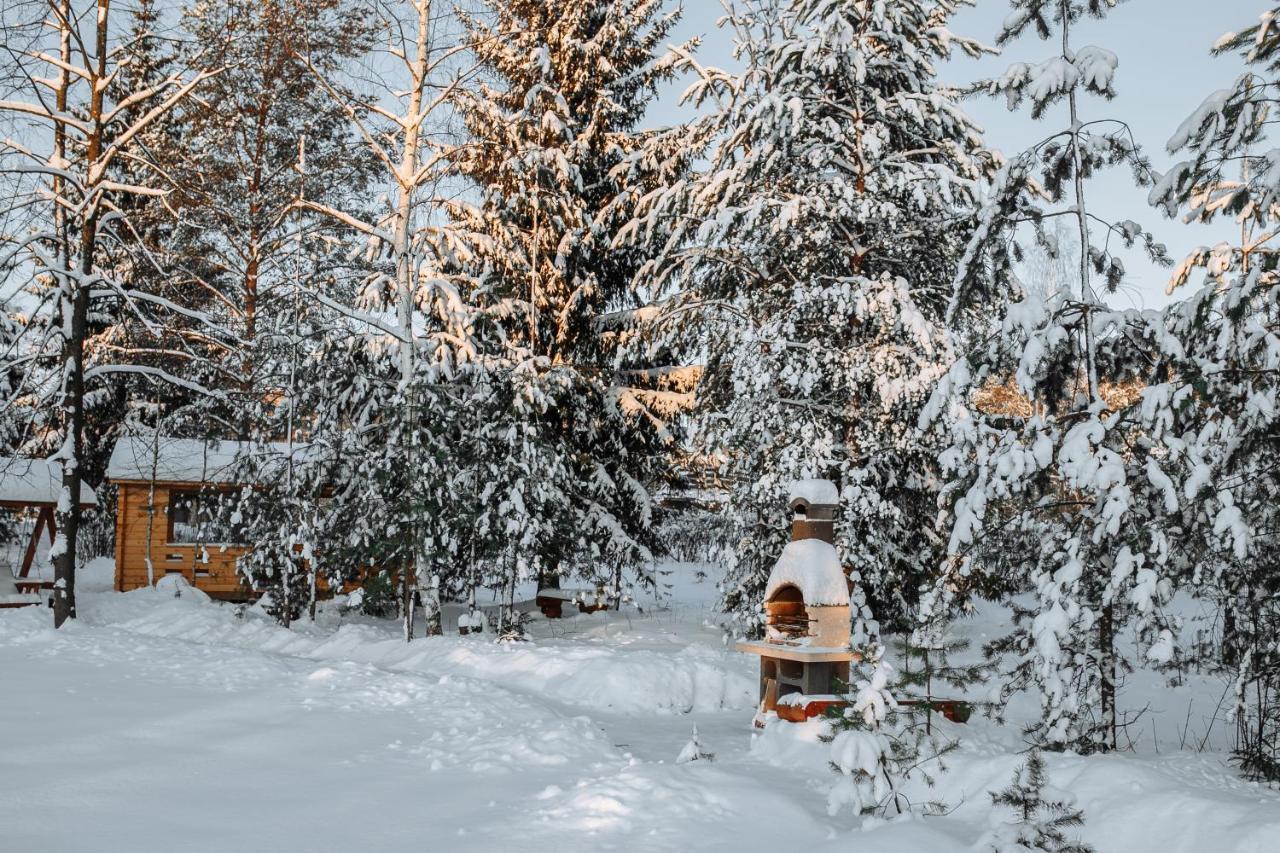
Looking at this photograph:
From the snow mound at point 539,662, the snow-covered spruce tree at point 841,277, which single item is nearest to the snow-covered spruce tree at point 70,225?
the snow mound at point 539,662

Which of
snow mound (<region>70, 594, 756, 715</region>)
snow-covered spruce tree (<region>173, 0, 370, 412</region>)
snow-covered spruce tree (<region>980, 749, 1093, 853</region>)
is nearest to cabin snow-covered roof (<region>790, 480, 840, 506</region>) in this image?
snow mound (<region>70, 594, 756, 715</region>)

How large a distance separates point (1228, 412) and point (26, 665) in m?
11.6

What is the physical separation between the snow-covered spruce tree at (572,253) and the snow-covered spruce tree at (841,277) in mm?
3035

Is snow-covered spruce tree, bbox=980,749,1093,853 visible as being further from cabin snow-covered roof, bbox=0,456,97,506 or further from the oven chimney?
cabin snow-covered roof, bbox=0,456,97,506

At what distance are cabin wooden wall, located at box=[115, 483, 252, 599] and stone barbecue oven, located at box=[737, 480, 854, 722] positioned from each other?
1476cm

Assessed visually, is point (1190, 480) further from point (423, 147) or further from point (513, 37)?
point (513, 37)

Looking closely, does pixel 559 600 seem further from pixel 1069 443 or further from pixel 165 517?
pixel 1069 443

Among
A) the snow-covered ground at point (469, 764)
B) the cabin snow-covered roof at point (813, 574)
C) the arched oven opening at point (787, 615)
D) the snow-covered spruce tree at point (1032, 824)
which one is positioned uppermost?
the cabin snow-covered roof at point (813, 574)

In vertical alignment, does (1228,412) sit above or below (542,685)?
above

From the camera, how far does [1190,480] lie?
5.68 m

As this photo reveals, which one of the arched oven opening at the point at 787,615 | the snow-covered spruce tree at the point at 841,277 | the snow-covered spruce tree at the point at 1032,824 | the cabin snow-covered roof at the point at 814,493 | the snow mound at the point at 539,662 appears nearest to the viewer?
the snow-covered spruce tree at the point at 1032,824

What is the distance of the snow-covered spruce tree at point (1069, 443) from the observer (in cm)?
603

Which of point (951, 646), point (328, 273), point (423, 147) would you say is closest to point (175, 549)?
point (328, 273)

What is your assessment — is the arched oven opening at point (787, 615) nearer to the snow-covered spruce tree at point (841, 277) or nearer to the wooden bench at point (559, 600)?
the snow-covered spruce tree at point (841, 277)
